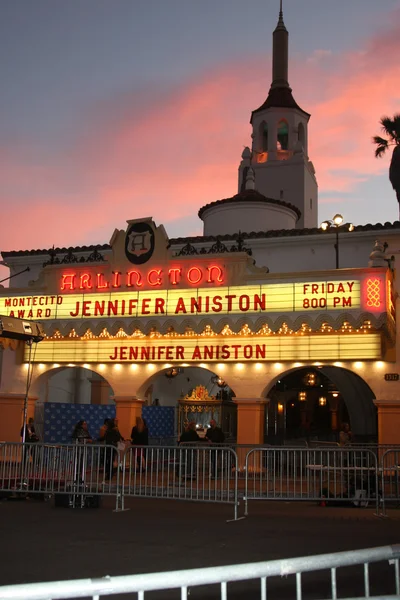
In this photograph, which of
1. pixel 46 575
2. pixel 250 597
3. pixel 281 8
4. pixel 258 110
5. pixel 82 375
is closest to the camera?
pixel 250 597

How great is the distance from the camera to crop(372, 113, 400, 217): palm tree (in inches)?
1260

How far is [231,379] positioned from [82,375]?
11629 mm

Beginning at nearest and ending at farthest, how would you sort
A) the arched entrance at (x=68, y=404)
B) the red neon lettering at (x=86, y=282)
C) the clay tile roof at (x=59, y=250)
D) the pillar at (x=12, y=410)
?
1. the red neon lettering at (x=86, y=282)
2. the pillar at (x=12, y=410)
3. the arched entrance at (x=68, y=404)
4. the clay tile roof at (x=59, y=250)

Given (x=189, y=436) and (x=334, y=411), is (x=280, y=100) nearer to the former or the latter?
(x=334, y=411)

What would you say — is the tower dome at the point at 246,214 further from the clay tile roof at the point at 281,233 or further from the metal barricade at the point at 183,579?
the metal barricade at the point at 183,579

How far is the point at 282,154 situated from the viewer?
46.5m

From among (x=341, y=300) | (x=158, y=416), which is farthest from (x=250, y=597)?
(x=158, y=416)

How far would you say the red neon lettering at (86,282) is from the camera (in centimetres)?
2308

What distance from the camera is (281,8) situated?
5194 centimetres

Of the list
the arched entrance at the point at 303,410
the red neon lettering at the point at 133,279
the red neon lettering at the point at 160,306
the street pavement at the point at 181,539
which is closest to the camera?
the street pavement at the point at 181,539

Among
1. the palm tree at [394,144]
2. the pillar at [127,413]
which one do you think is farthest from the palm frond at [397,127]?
the pillar at [127,413]

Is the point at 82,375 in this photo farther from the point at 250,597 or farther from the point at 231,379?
the point at 250,597

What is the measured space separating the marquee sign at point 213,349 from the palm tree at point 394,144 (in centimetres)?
1388

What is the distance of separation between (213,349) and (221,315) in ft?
4.95
